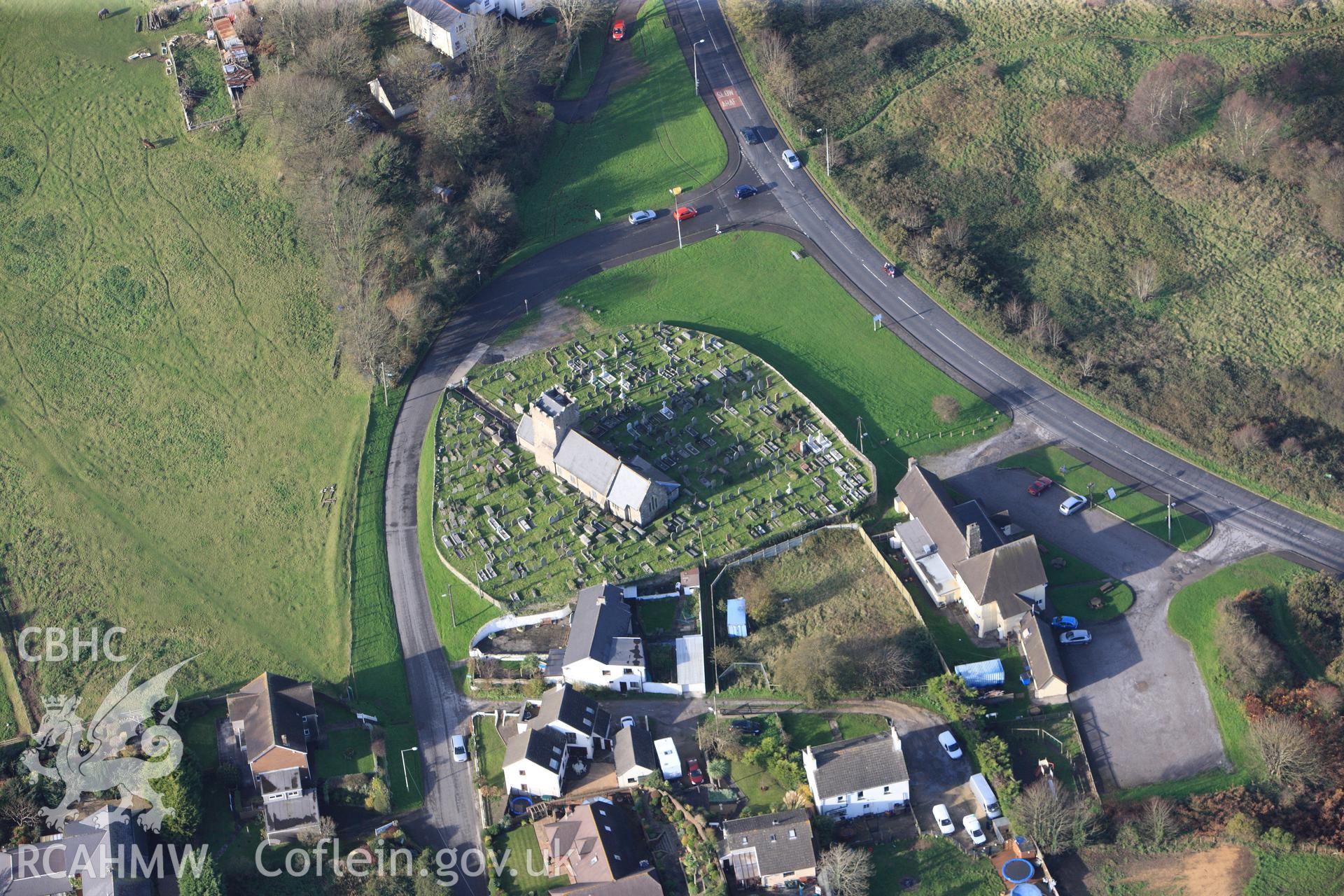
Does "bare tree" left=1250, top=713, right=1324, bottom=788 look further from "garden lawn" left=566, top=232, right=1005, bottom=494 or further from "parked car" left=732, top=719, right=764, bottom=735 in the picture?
"garden lawn" left=566, top=232, right=1005, bottom=494

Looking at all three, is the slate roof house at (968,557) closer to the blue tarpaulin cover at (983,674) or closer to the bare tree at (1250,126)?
the blue tarpaulin cover at (983,674)

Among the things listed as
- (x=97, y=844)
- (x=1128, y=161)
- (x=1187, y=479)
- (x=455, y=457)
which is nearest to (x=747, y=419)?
(x=455, y=457)

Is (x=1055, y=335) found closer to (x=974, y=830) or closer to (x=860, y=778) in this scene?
(x=860, y=778)

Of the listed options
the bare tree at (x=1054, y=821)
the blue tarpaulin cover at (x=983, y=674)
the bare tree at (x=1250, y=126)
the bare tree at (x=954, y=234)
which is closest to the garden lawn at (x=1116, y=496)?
the blue tarpaulin cover at (x=983, y=674)

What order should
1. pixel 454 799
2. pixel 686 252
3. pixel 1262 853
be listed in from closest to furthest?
pixel 1262 853 < pixel 454 799 < pixel 686 252

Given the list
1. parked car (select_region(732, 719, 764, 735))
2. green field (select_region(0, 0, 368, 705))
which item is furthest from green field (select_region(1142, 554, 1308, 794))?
green field (select_region(0, 0, 368, 705))

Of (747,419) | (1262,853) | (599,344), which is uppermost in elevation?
(599,344)

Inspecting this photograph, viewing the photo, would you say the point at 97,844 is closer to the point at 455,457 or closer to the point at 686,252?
the point at 455,457

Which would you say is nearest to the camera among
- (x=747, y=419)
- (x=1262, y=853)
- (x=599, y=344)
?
(x=1262, y=853)
